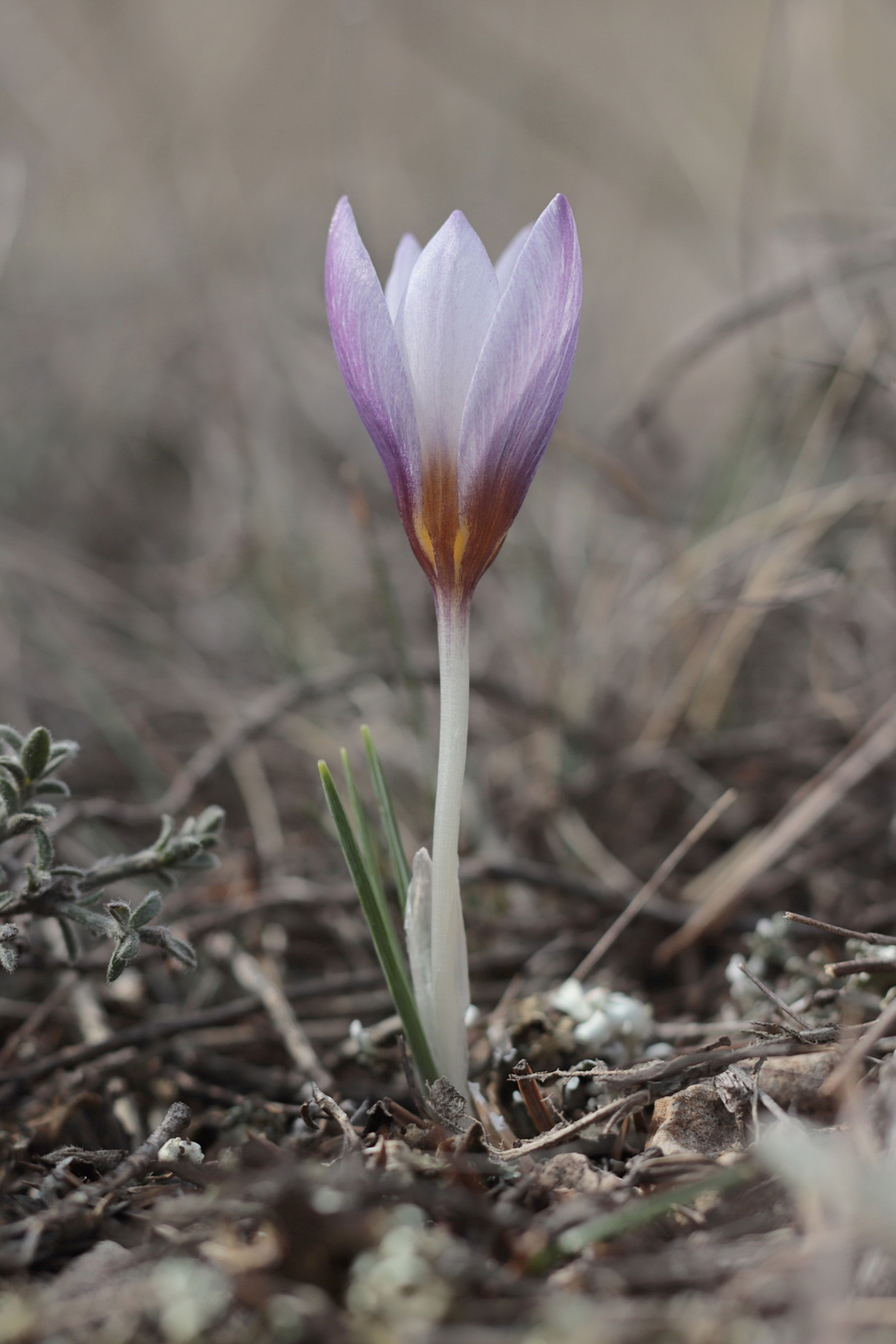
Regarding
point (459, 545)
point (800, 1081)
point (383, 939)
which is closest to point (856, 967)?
point (800, 1081)

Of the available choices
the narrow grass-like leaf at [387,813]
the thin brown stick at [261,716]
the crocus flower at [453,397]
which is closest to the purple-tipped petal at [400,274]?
the crocus flower at [453,397]

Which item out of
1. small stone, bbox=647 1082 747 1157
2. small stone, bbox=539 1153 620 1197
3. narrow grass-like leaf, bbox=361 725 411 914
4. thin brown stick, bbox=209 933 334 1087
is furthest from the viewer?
thin brown stick, bbox=209 933 334 1087

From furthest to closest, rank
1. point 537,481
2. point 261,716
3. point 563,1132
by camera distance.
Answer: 1. point 537,481
2. point 261,716
3. point 563,1132

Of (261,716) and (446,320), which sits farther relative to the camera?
(261,716)

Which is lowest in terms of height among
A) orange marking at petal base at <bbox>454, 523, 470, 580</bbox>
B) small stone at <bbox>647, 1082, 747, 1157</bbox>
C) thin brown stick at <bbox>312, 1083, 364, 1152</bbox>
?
thin brown stick at <bbox>312, 1083, 364, 1152</bbox>

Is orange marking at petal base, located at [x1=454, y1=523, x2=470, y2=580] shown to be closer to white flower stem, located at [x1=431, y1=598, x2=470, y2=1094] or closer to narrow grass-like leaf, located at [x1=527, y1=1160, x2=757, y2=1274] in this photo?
white flower stem, located at [x1=431, y1=598, x2=470, y2=1094]

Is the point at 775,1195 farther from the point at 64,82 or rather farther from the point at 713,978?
the point at 64,82

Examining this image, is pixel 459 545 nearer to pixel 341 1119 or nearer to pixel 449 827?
pixel 449 827

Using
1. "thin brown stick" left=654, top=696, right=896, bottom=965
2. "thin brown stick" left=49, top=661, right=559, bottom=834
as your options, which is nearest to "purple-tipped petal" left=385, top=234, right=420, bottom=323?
"thin brown stick" left=49, top=661, right=559, bottom=834

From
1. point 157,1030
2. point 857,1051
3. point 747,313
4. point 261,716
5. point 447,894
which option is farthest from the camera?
point 747,313
